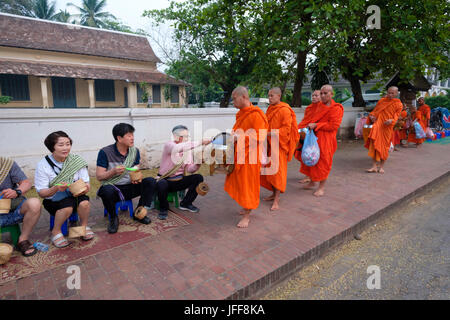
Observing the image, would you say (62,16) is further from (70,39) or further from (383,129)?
(383,129)

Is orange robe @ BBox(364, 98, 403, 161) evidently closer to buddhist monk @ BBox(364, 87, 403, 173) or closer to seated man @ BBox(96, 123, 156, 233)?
buddhist monk @ BBox(364, 87, 403, 173)

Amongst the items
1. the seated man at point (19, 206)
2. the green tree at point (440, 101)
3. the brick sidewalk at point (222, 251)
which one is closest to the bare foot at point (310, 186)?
the brick sidewalk at point (222, 251)

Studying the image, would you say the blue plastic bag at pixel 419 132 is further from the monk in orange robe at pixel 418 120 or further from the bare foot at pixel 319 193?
the bare foot at pixel 319 193

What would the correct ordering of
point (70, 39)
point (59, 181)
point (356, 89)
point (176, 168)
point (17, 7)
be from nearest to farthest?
point (59, 181) < point (176, 168) < point (356, 89) < point (70, 39) < point (17, 7)

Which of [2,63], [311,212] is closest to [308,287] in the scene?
[311,212]

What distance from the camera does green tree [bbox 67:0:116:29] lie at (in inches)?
1142

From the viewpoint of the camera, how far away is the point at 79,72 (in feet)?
57.0

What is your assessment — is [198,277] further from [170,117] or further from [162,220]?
[170,117]

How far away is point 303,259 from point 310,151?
7.43 ft

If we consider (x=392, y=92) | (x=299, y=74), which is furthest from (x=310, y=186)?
(x=299, y=74)

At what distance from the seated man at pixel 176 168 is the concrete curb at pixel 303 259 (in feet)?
5.65

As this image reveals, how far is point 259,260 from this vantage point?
2.81 metres

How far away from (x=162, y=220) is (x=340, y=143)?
9325mm

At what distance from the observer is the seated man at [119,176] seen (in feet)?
11.1
